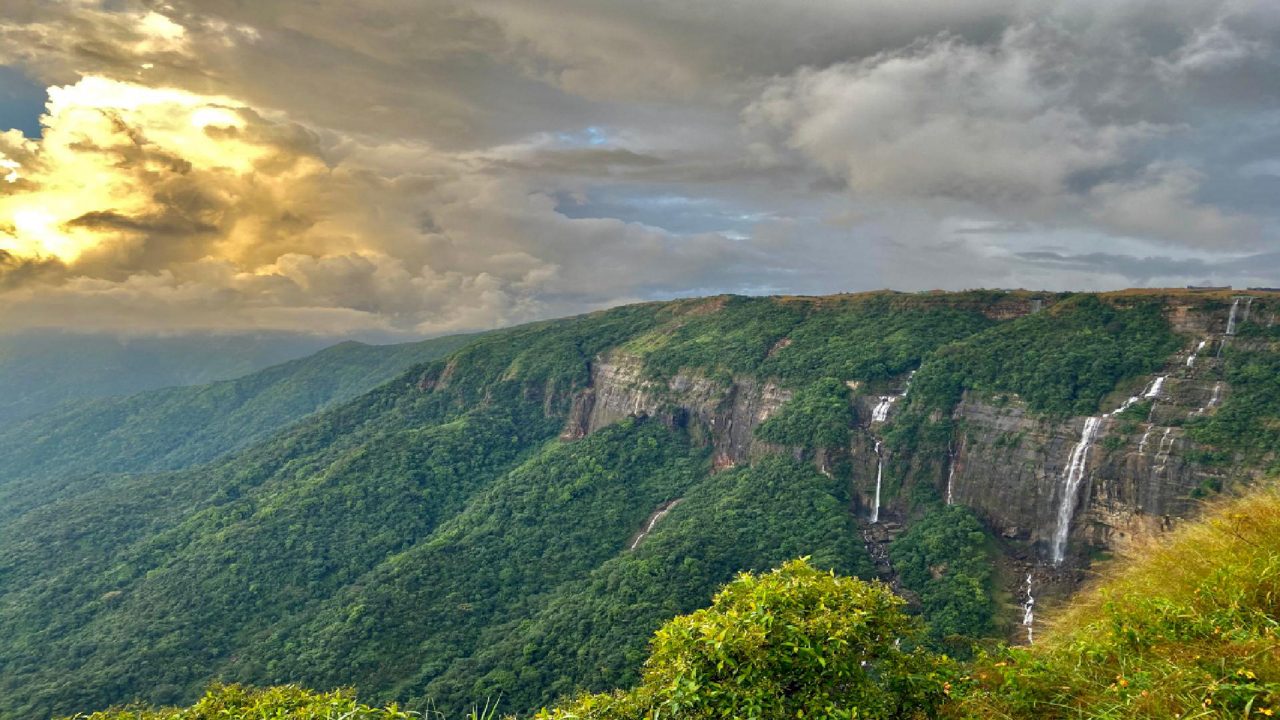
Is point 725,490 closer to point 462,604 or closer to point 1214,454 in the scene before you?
point 462,604

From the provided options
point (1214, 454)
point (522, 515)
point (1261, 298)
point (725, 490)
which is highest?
point (1261, 298)

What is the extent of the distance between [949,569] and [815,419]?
22.3m

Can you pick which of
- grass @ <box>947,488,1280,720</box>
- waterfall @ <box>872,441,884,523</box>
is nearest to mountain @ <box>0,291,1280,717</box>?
waterfall @ <box>872,441,884,523</box>

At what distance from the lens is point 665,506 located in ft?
257

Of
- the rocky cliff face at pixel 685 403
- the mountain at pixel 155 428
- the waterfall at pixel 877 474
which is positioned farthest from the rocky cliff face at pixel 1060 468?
the mountain at pixel 155 428

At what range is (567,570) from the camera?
6800 cm

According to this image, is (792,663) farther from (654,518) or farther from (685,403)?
(685,403)

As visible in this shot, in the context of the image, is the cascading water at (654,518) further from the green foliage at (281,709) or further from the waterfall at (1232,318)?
the green foliage at (281,709)

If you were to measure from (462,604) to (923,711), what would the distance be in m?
58.3

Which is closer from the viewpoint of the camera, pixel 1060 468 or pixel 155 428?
pixel 1060 468

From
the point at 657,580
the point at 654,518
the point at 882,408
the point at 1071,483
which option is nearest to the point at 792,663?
the point at 657,580

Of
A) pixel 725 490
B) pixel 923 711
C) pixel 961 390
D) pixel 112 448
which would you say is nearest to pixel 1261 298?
pixel 961 390

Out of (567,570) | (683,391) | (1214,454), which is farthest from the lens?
(683,391)

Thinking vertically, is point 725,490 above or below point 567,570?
above
